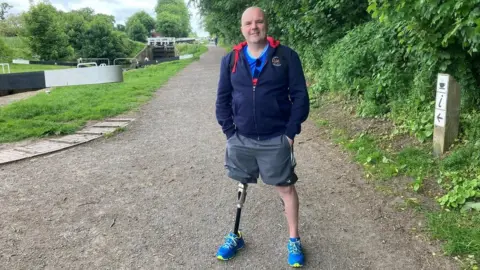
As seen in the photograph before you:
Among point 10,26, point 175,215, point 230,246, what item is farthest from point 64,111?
point 10,26

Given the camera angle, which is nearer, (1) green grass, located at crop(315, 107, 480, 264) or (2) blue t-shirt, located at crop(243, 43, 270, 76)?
(2) blue t-shirt, located at crop(243, 43, 270, 76)

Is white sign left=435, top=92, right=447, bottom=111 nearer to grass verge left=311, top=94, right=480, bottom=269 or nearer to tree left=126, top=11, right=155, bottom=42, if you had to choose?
grass verge left=311, top=94, right=480, bottom=269

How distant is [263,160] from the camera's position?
2990 mm

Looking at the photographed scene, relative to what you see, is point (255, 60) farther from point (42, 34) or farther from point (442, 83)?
point (42, 34)

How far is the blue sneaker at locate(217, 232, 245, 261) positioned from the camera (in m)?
3.04

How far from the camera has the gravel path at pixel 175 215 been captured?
305 cm

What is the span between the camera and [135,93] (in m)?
11.4

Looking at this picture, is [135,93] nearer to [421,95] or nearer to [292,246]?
[421,95]

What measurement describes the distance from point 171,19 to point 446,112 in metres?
99.5

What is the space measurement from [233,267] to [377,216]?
1.47 metres

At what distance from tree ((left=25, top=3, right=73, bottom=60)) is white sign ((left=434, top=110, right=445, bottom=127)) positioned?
44474 millimetres

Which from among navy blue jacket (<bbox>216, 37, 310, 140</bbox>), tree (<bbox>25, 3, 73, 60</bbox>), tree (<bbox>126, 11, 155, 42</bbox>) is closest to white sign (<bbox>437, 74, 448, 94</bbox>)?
navy blue jacket (<bbox>216, 37, 310, 140</bbox>)

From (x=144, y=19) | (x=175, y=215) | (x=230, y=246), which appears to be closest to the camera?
(x=230, y=246)

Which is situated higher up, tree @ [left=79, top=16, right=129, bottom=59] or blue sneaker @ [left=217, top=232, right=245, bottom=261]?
tree @ [left=79, top=16, right=129, bottom=59]
